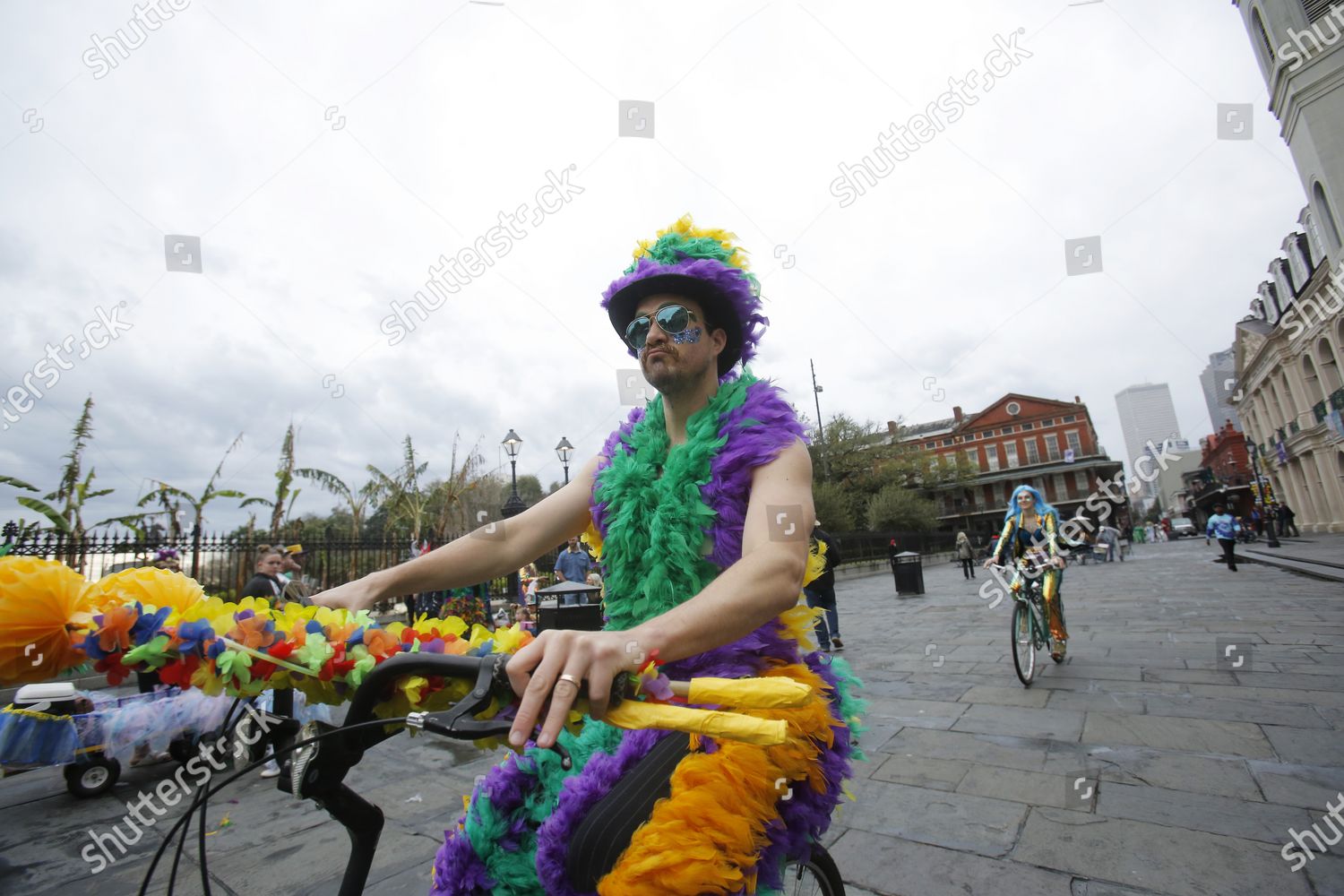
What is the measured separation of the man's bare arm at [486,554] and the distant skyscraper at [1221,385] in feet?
113

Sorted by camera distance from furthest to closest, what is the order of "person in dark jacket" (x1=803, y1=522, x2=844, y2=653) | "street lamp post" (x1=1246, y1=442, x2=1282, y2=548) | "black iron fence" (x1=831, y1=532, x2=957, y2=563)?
"black iron fence" (x1=831, y1=532, x2=957, y2=563) → "street lamp post" (x1=1246, y1=442, x2=1282, y2=548) → "person in dark jacket" (x1=803, y1=522, x2=844, y2=653)

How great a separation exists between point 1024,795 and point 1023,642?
8.95 feet

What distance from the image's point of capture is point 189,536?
9.80m

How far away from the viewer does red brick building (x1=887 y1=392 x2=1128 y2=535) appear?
5297 centimetres

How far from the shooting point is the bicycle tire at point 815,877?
180cm

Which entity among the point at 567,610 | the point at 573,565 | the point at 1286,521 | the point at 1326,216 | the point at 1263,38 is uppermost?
the point at 1263,38

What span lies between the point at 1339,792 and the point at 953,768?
67.7 inches

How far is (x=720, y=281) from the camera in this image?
188 centimetres

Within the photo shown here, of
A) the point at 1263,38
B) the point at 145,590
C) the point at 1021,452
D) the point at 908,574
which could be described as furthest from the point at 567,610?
A: the point at 1021,452

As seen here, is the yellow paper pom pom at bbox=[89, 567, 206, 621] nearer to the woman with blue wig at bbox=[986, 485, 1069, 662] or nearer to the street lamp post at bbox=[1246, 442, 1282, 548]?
the woman with blue wig at bbox=[986, 485, 1069, 662]

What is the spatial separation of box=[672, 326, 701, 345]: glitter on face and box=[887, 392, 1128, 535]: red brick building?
54.5 meters

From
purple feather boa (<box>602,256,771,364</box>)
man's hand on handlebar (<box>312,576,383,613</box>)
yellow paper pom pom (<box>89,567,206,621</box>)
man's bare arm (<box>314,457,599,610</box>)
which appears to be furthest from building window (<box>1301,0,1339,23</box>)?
yellow paper pom pom (<box>89,567,206,621</box>)

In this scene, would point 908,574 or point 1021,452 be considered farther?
point 1021,452

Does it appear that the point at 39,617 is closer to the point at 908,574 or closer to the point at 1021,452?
the point at 908,574
